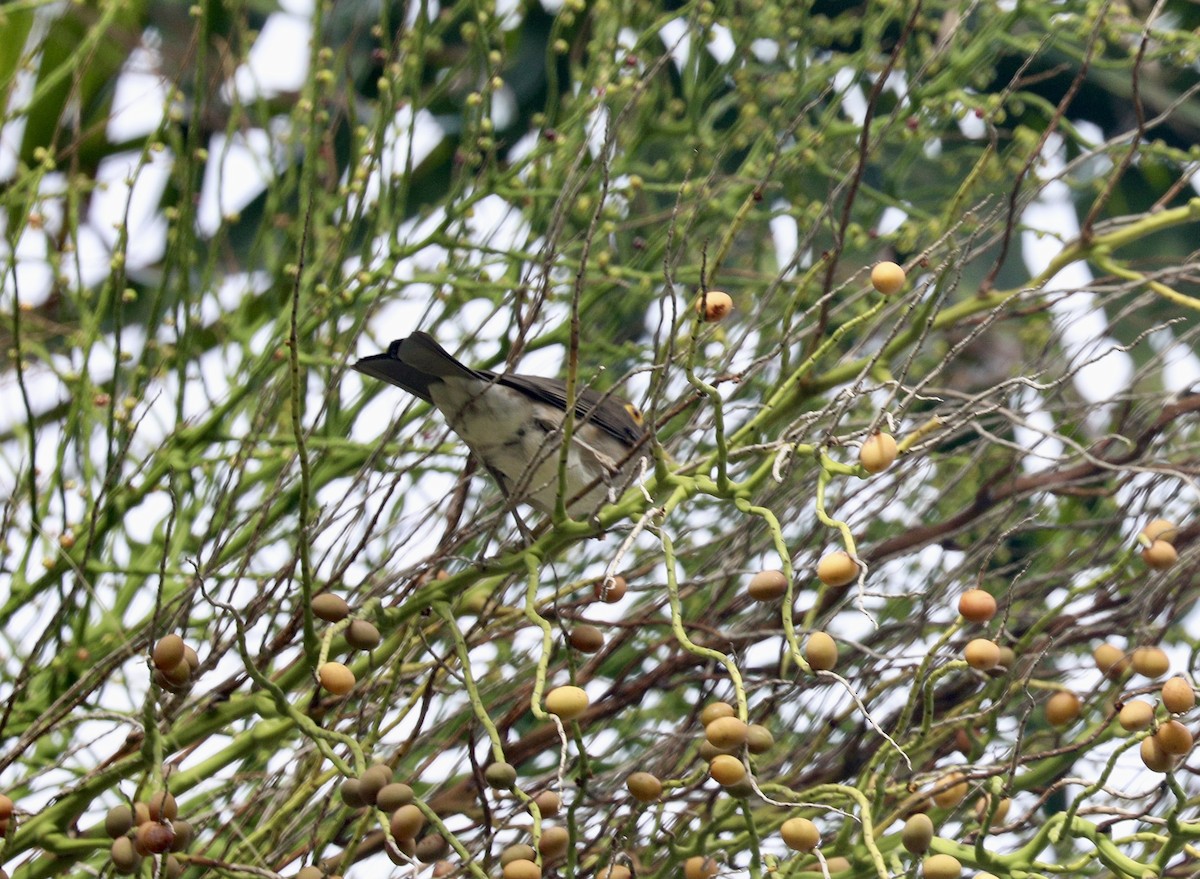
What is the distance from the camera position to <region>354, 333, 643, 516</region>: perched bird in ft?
8.05

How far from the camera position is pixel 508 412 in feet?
9.39

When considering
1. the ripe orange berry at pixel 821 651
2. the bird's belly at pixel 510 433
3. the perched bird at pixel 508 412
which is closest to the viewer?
the ripe orange berry at pixel 821 651

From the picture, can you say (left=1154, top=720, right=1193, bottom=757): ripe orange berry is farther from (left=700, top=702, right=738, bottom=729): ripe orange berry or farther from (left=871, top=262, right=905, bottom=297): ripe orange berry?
(left=871, top=262, right=905, bottom=297): ripe orange berry

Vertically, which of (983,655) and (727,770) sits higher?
(983,655)

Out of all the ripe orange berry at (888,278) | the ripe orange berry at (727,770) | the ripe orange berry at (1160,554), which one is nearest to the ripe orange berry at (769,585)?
the ripe orange berry at (727,770)

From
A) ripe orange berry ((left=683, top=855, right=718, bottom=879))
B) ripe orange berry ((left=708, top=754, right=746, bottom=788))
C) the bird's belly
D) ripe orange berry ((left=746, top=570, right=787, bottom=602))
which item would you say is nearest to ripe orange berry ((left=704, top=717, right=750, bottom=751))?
ripe orange berry ((left=708, top=754, right=746, bottom=788))

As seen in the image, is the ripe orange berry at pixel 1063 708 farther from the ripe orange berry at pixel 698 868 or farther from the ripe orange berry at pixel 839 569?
the ripe orange berry at pixel 839 569

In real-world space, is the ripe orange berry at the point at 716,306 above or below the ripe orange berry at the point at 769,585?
above

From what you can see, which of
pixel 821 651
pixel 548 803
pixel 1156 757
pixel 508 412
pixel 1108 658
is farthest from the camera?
pixel 508 412

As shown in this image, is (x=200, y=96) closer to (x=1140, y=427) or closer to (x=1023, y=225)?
(x=1023, y=225)

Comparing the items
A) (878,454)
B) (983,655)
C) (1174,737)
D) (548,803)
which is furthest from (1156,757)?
(548,803)

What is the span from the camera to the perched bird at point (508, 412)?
246 centimetres

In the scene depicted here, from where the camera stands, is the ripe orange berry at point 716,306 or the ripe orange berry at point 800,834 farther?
the ripe orange berry at point 716,306

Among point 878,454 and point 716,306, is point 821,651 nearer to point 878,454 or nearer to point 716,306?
point 878,454
